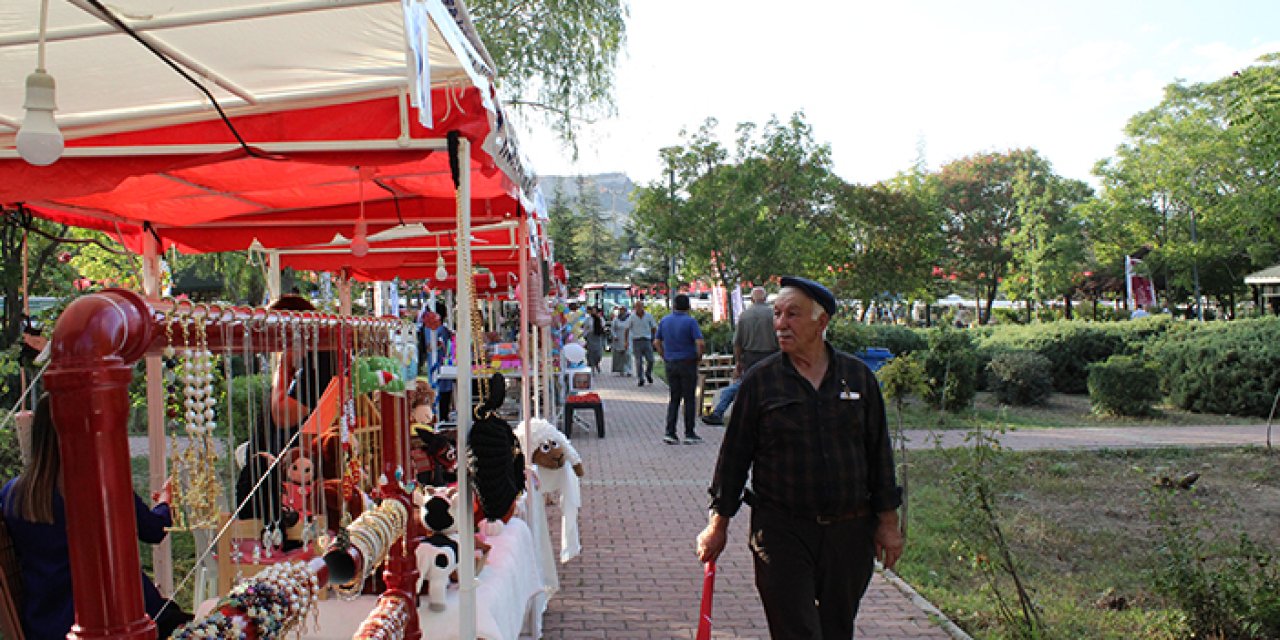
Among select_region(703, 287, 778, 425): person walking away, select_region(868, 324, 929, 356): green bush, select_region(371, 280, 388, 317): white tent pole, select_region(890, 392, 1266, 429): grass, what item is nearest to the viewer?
select_region(371, 280, 388, 317): white tent pole

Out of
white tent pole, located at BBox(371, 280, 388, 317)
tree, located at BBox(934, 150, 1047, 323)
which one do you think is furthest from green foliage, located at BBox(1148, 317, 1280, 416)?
tree, located at BBox(934, 150, 1047, 323)

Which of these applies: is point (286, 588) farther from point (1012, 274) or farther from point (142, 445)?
point (1012, 274)

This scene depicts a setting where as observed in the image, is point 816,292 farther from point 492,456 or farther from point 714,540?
point 492,456

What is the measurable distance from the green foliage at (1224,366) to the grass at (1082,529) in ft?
13.0

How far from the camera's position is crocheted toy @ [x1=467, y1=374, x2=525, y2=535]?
3391 millimetres

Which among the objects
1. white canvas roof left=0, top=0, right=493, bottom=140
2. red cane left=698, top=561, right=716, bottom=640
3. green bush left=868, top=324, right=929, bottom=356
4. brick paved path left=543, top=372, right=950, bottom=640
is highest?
white canvas roof left=0, top=0, right=493, bottom=140

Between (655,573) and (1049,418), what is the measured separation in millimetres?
10698

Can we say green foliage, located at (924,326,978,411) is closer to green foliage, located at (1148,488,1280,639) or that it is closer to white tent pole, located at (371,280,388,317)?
white tent pole, located at (371,280,388,317)

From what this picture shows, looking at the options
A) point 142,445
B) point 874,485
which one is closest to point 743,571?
point 874,485

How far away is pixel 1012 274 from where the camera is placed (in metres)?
43.5

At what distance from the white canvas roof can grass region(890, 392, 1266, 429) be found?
11800mm

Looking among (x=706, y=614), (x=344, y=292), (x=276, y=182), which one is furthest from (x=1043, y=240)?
(x=276, y=182)

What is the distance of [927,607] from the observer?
222 inches

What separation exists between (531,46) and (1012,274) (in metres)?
35.3
